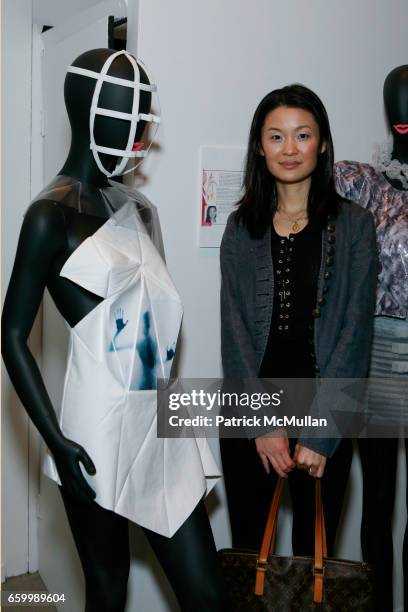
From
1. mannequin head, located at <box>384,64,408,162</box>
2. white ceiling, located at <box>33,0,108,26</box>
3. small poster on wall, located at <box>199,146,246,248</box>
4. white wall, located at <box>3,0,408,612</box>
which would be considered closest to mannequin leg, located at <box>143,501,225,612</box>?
white wall, located at <box>3,0,408,612</box>

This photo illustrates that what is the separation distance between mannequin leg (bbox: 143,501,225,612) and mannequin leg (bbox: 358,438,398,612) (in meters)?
0.74

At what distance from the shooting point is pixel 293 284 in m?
2.09

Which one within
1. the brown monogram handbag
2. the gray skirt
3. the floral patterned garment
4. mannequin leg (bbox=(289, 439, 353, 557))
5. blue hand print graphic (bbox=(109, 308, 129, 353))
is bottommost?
the brown monogram handbag

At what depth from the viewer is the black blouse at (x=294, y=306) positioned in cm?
208

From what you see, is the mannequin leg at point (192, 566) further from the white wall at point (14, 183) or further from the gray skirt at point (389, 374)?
the white wall at point (14, 183)

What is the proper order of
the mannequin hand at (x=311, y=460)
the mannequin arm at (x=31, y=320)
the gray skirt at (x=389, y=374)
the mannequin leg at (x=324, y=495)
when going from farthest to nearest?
the gray skirt at (x=389, y=374) < the mannequin leg at (x=324, y=495) < the mannequin hand at (x=311, y=460) < the mannequin arm at (x=31, y=320)

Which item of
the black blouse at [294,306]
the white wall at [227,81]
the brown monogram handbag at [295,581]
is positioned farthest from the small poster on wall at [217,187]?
the brown monogram handbag at [295,581]

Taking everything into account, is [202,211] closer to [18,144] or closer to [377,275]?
[377,275]

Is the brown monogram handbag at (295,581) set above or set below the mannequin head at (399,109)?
below

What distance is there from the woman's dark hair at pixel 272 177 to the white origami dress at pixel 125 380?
0.37 metres

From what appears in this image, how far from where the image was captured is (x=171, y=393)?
1965 mm

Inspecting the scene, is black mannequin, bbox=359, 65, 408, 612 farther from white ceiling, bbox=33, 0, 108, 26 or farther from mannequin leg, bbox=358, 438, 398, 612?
white ceiling, bbox=33, 0, 108, 26

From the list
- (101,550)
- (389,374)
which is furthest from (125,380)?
(389,374)

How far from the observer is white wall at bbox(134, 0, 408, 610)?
96.0 inches
